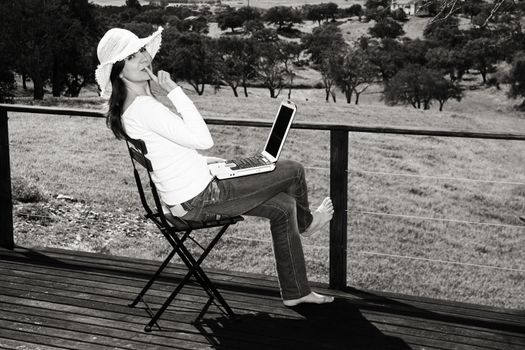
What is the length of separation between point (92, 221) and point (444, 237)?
6606 millimetres

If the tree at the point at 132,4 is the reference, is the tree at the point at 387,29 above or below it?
below

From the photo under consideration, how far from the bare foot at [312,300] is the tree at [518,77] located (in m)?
46.3

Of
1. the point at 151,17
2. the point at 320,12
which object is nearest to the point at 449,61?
the point at 151,17

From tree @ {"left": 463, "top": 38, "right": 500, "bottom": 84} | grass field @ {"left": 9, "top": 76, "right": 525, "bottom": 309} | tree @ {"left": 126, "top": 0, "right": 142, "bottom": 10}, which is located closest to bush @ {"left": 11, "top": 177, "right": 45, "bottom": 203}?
grass field @ {"left": 9, "top": 76, "right": 525, "bottom": 309}

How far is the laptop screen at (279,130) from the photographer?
3.00 metres

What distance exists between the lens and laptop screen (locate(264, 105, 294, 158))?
3002 mm

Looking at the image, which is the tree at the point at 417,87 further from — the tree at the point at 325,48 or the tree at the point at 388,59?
the tree at the point at 325,48

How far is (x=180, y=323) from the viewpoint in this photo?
9.97 ft

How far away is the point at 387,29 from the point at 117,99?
71.9 m

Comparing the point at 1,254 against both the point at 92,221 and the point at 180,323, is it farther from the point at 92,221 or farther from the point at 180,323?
the point at 92,221

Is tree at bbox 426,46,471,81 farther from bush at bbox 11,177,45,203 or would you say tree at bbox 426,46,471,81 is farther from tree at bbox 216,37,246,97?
bush at bbox 11,177,45,203

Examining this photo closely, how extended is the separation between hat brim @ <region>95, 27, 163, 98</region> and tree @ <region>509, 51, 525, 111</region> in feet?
153

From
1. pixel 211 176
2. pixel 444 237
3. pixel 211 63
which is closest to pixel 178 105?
pixel 211 176

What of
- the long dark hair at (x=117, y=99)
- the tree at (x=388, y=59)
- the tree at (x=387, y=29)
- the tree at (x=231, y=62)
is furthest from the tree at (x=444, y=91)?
the long dark hair at (x=117, y=99)
